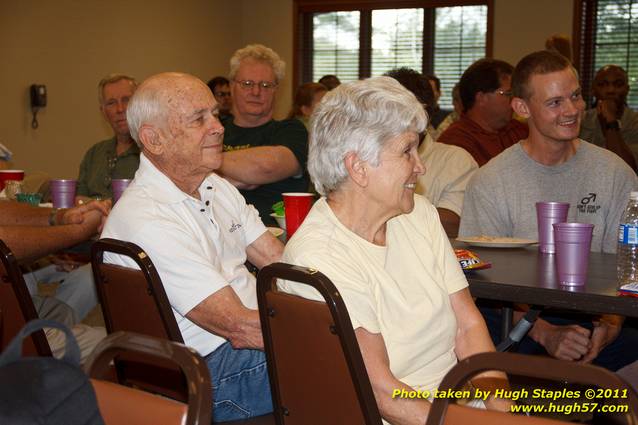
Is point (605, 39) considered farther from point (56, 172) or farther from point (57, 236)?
point (57, 236)

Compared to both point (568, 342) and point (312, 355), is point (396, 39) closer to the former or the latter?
point (568, 342)

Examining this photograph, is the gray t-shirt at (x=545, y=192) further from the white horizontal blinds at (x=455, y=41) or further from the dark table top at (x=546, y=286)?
the white horizontal blinds at (x=455, y=41)

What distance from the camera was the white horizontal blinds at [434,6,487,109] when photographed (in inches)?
324

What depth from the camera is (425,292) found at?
1808mm

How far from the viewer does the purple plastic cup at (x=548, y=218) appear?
2.33 m

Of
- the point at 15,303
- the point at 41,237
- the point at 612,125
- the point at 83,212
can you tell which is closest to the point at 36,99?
the point at 83,212

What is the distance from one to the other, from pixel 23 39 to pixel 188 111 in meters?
4.51

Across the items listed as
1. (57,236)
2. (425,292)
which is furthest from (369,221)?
(57,236)

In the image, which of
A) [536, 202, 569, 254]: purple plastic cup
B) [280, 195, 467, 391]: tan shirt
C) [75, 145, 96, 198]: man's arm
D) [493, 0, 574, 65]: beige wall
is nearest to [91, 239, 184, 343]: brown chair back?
[280, 195, 467, 391]: tan shirt

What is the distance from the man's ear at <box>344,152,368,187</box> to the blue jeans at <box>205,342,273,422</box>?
0.58m

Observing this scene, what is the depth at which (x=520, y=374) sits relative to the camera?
1.14 meters

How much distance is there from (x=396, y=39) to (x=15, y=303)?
7.07 meters

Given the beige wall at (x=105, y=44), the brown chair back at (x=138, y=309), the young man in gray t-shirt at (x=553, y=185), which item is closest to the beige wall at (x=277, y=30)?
the beige wall at (x=105, y=44)

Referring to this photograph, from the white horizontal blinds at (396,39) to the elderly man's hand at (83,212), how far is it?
622 centimetres
